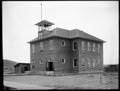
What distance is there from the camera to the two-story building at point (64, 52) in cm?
2934

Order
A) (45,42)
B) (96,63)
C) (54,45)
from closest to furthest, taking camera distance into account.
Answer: (54,45)
(45,42)
(96,63)

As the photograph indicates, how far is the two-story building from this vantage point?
Result: 2934 cm

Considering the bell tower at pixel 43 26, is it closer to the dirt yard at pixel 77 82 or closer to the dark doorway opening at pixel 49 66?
the dark doorway opening at pixel 49 66

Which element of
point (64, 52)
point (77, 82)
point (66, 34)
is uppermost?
point (66, 34)

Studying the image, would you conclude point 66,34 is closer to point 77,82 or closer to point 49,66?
point 49,66

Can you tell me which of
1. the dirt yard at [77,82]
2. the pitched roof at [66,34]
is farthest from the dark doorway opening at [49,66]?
the dirt yard at [77,82]

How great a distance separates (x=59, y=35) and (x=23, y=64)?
12.4 meters

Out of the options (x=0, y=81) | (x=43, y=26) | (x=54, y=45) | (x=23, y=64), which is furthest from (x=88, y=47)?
(x=0, y=81)

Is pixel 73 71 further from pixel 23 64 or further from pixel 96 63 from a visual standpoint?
pixel 23 64

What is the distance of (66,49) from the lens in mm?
30641

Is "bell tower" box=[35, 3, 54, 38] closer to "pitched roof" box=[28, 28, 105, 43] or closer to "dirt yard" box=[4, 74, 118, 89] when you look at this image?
"pitched roof" box=[28, 28, 105, 43]

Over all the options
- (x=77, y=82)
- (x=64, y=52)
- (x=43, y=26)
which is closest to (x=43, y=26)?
(x=43, y=26)

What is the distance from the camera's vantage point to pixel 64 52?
3020 centimetres

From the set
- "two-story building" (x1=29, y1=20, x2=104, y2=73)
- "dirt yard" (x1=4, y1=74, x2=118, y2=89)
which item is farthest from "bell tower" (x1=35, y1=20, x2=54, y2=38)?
"dirt yard" (x1=4, y1=74, x2=118, y2=89)
